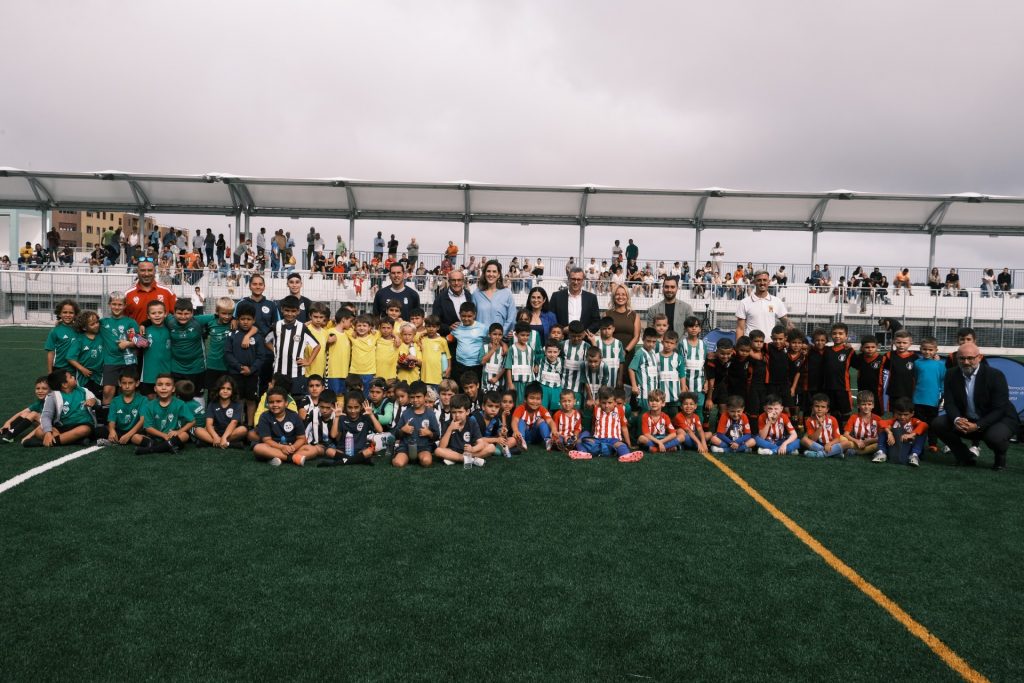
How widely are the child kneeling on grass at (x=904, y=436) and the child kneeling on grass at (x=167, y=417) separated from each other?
7.71m

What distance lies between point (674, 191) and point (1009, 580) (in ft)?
59.4

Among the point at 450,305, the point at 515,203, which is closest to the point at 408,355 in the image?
the point at 450,305

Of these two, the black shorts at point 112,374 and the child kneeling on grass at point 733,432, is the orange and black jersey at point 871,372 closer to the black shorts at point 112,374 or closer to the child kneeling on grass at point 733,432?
the child kneeling on grass at point 733,432

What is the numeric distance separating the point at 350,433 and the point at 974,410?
6991mm

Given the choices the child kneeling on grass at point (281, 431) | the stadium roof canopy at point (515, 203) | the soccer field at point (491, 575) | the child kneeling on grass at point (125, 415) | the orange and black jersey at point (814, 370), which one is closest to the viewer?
the soccer field at point (491, 575)

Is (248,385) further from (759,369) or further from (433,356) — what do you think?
(759,369)

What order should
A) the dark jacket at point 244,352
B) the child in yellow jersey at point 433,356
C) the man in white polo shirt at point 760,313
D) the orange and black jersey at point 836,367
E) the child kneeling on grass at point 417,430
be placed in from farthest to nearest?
the man in white polo shirt at point 760,313 → the orange and black jersey at point 836,367 → the child in yellow jersey at point 433,356 → the dark jacket at point 244,352 → the child kneeling on grass at point 417,430

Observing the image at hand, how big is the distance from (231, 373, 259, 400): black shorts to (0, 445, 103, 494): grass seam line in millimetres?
1532

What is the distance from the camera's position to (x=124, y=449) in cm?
721

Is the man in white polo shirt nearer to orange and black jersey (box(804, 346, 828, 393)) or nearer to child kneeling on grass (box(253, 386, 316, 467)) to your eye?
orange and black jersey (box(804, 346, 828, 393))

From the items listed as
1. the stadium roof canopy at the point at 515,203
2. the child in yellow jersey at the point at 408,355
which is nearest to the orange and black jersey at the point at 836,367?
the child in yellow jersey at the point at 408,355

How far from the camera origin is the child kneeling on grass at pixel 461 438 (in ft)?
23.2

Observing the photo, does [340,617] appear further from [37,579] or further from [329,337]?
[329,337]

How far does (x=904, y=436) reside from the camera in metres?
7.70
